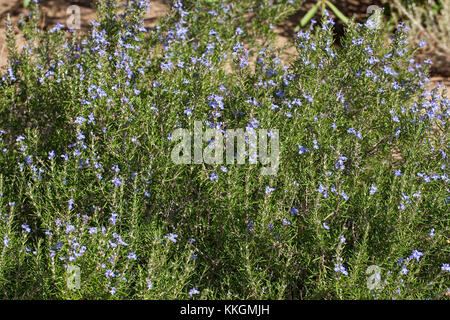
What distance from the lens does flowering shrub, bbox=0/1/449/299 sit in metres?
2.72

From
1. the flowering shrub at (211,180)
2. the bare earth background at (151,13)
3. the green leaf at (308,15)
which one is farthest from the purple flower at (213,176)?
the green leaf at (308,15)

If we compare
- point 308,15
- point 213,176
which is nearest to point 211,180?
point 213,176

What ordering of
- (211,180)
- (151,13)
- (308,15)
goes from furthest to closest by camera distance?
(151,13), (308,15), (211,180)

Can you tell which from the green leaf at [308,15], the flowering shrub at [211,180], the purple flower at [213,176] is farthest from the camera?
the green leaf at [308,15]

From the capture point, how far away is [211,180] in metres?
2.88

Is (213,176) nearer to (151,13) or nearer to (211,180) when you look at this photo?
(211,180)

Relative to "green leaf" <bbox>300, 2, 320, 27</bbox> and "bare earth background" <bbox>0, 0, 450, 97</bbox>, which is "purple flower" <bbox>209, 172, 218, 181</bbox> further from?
"green leaf" <bbox>300, 2, 320, 27</bbox>

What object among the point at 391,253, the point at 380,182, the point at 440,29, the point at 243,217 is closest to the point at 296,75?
the point at 380,182

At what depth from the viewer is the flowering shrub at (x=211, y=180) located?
2.72 meters

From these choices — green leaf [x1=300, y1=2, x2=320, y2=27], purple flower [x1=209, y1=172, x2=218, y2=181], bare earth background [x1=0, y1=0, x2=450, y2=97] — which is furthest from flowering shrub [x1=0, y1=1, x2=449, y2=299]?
green leaf [x1=300, y1=2, x2=320, y2=27]

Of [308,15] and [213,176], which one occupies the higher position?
[308,15]

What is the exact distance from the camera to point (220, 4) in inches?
199

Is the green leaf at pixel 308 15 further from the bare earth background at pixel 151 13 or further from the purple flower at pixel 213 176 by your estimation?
the purple flower at pixel 213 176

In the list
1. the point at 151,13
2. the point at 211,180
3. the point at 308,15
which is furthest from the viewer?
the point at 151,13
